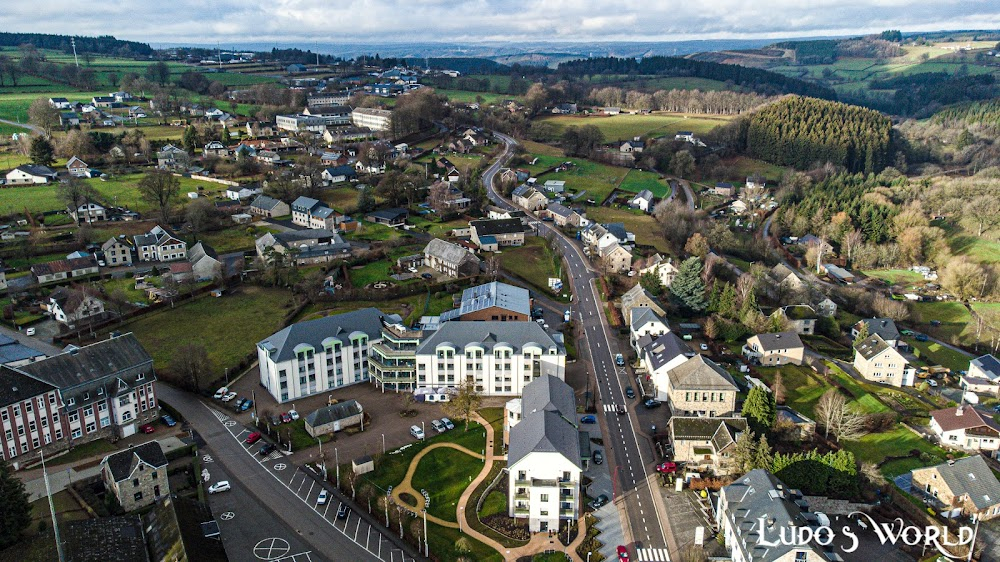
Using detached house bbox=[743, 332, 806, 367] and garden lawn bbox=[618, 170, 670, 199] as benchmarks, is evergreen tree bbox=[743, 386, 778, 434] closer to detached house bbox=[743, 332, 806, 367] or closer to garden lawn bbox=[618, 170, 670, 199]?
detached house bbox=[743, 332, 806, 367]

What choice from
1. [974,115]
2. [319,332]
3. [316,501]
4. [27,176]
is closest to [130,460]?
[316,501]

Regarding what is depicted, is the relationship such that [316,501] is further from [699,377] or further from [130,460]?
[699,377]

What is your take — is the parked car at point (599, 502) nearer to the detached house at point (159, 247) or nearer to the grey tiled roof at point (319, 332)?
the grey tiled roof at point (319, 332)

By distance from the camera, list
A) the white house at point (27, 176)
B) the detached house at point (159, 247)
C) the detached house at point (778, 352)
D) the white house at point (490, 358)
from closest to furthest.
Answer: the white house at point (490, 358)
the detached house at point (778, 352)
the detached house at point (159, 247)
the white house at point (27, 176)

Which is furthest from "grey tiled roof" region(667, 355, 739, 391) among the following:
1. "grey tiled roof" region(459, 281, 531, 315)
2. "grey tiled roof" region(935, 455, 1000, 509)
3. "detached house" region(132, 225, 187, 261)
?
"detached house" region(132, 225, 187, 261)

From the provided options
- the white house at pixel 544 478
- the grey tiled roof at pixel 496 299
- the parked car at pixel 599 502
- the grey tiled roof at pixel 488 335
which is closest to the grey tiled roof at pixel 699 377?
the grey tiled roof at pixel 488 335
